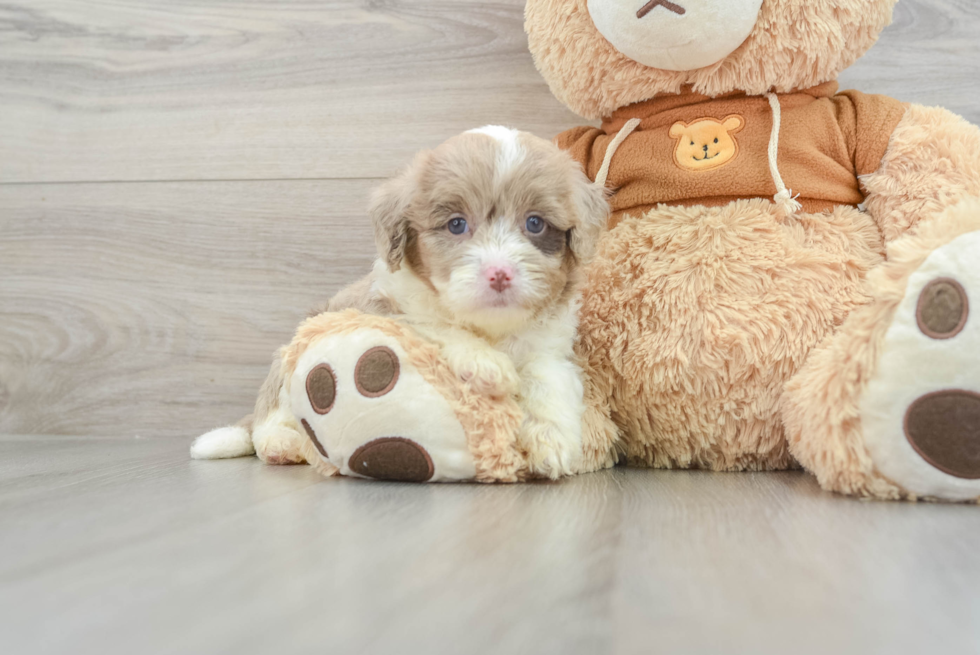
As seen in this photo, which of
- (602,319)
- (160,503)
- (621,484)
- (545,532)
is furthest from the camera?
(602,319)

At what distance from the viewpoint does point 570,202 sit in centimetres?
112

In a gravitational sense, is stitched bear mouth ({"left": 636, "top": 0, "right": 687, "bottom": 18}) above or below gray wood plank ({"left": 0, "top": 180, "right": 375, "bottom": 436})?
above

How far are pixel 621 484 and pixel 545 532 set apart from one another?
1.06 feet

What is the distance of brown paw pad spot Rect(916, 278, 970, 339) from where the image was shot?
2.82ft

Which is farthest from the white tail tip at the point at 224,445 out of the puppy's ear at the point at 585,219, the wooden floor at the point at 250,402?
the puppy's ear at the point at 585,219

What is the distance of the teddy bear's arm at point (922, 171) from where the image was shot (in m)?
1.10

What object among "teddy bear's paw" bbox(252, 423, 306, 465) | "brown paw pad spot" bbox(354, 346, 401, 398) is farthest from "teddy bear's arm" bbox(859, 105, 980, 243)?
"teddy bear's paw" bbox(252, 423, 306, 465)

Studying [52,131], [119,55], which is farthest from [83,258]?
[119,55]

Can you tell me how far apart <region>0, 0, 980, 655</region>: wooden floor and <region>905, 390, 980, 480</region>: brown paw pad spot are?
0.05 m

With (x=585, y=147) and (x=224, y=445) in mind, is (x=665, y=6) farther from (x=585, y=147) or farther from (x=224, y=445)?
(x=224, y=445)

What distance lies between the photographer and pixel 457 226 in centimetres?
110

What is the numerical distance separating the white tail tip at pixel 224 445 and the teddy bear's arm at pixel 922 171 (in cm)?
117

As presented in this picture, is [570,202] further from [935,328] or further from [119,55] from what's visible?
[119,55]

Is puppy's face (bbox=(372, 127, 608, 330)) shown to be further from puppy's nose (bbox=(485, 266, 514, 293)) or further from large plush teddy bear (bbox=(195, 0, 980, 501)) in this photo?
large plush teddy bear (bbox=(195, 0, 980, 501))
